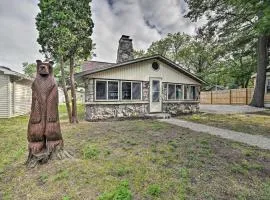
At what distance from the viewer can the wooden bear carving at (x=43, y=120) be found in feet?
12.6

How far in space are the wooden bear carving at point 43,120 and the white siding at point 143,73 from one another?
6.15 meters

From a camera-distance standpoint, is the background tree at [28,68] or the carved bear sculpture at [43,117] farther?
the background tree at [28,68]

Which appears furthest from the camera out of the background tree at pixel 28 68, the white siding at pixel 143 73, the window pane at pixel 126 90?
the background tree at pixel 28 68

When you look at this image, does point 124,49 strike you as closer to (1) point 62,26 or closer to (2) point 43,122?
(1) point 62,26

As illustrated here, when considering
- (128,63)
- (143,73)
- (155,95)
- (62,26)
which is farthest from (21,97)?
(155,95)

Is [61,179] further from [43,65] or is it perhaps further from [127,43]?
[127,43]

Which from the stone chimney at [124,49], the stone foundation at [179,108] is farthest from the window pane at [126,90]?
the stone chimney at [124,49]

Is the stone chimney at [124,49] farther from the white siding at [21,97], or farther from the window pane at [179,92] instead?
the white siding at [21,97]

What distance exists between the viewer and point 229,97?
71.9 ft

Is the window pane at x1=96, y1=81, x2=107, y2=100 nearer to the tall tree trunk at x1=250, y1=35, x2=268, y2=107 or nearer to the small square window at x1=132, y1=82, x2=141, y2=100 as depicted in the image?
the small square window at x1=132, y1=82, x2=141, y2=100

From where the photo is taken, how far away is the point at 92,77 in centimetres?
1015

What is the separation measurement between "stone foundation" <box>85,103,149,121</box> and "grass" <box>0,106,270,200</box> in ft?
16.9

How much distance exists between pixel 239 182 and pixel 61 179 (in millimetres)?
3053

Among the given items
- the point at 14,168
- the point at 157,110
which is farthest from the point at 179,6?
the point at 14,168
